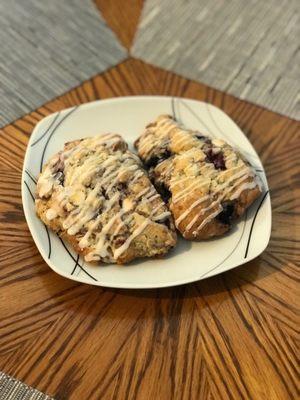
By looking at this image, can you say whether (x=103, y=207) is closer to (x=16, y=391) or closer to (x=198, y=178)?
(x=198, y=178)

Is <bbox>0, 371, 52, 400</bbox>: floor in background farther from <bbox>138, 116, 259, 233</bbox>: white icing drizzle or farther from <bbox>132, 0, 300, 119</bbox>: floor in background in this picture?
<bbox>132, 0, 300, 119</bbox>: floor in background

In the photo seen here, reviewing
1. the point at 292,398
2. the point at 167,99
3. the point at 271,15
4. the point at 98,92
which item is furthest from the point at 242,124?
the point at 292,398

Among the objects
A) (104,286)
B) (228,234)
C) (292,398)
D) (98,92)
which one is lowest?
(292,398)

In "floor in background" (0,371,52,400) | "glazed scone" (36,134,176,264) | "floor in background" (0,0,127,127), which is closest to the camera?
"floor in background" (0,371,52,400)

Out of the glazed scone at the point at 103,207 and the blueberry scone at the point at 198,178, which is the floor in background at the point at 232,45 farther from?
the glazed scone at the point at 103,207

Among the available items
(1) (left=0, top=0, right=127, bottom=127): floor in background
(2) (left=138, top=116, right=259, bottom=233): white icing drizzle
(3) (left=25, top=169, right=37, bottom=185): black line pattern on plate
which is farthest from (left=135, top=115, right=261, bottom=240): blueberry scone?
(1) (left=0, top=0, right=127, bottom=127): floor in background

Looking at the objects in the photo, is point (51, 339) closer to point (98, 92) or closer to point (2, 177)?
point (2, 177)

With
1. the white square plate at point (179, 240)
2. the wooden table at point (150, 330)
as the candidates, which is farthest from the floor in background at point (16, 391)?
the white square plate at point (179, 240)
